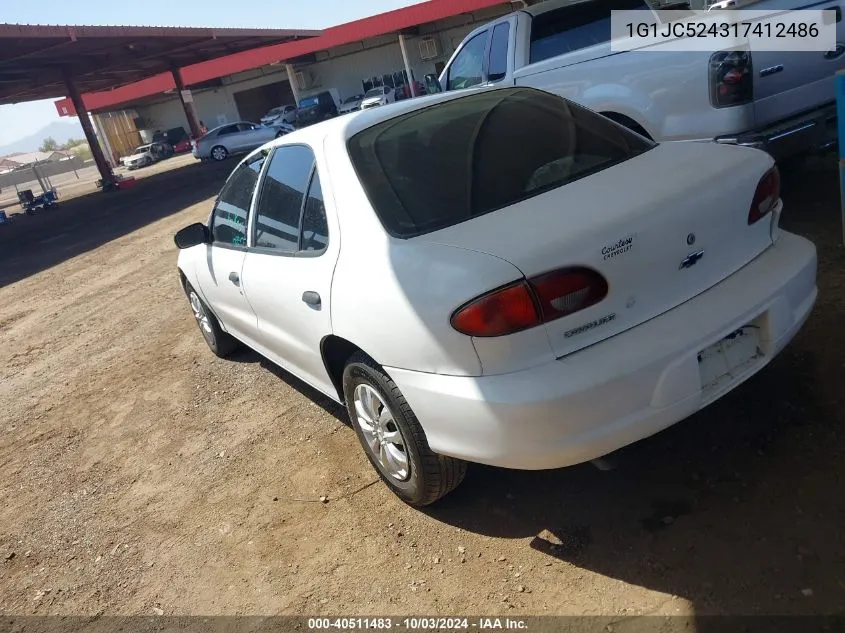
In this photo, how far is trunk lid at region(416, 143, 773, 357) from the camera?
7.58 feet

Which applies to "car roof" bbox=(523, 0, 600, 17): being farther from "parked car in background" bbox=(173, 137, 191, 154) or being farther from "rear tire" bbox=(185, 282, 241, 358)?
"parked car in background" bbox=(173, 137, 191, 154)

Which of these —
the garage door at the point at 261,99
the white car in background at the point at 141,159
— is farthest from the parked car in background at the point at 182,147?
the garage door at the point at 261,99

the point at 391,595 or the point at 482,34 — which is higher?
the point at 482,34

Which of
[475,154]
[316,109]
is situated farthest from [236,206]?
[316,109]

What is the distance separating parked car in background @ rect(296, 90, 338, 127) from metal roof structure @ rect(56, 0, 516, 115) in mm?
2487

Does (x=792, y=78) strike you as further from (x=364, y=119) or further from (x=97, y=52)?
(x=97, y=52)

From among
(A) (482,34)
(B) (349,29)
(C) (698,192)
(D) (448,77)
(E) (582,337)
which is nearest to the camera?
(E) (582,337)

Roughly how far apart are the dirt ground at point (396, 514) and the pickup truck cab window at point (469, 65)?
3.33m

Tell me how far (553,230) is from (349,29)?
35813 millimetres

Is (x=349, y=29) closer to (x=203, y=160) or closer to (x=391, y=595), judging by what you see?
(x=203, y=160)

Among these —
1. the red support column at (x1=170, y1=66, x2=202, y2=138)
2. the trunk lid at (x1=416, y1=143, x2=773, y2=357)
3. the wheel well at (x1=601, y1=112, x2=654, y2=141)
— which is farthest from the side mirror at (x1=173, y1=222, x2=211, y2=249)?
the red support column at (x1=170, y1=66, x2=202, y2=138)

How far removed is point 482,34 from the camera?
6898mm

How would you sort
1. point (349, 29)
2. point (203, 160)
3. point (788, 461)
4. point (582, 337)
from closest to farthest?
1. point (582, 337)
2. point (788, 461)
3. point (203, 160)
4. point (349, 29)

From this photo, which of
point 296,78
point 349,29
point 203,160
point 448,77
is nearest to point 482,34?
point 448,77
